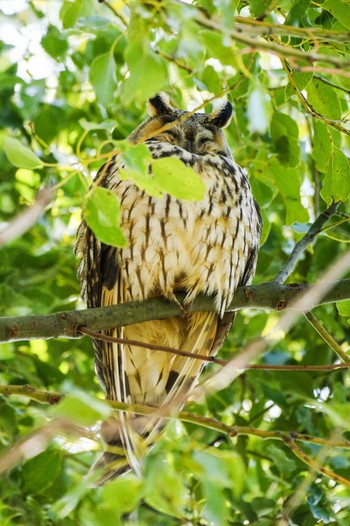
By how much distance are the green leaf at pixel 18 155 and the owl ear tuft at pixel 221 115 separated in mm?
1867

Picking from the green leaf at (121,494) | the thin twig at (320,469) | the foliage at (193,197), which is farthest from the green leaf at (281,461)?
the green leaf at (121,494)

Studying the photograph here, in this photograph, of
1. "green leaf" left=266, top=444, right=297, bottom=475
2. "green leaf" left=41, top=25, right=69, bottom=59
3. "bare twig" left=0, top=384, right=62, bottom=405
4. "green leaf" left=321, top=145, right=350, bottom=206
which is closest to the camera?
"bare twig" left=0, top=384, right=62, bottom=405

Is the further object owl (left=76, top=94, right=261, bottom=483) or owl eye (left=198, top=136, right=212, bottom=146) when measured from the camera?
owl eye (left=198, top=136, right=212, bottom=146)

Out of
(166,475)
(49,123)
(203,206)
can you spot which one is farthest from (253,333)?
(166,475)

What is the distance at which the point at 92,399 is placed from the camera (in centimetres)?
114

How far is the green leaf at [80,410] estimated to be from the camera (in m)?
1.12

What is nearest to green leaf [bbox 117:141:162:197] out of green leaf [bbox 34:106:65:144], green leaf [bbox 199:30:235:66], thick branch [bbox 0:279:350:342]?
green leaf [bbox 199:30:235:66]

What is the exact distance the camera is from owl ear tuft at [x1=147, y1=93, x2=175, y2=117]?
3199mm

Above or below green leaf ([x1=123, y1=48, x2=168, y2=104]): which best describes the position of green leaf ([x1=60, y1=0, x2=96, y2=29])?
below

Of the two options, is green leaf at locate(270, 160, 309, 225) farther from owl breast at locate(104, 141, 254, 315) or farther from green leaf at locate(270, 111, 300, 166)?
owl breast at locate(104, 141, 254, 315)

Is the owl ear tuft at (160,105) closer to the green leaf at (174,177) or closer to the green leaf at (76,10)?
the green leaf at (76,10)

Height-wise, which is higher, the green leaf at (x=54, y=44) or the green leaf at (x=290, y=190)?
the green leaf at (x=54, y=44)

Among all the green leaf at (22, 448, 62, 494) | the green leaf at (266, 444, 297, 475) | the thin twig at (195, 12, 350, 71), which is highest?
the thin twig at (195, 12, 350, 71)

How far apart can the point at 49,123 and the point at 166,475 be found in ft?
7.44
